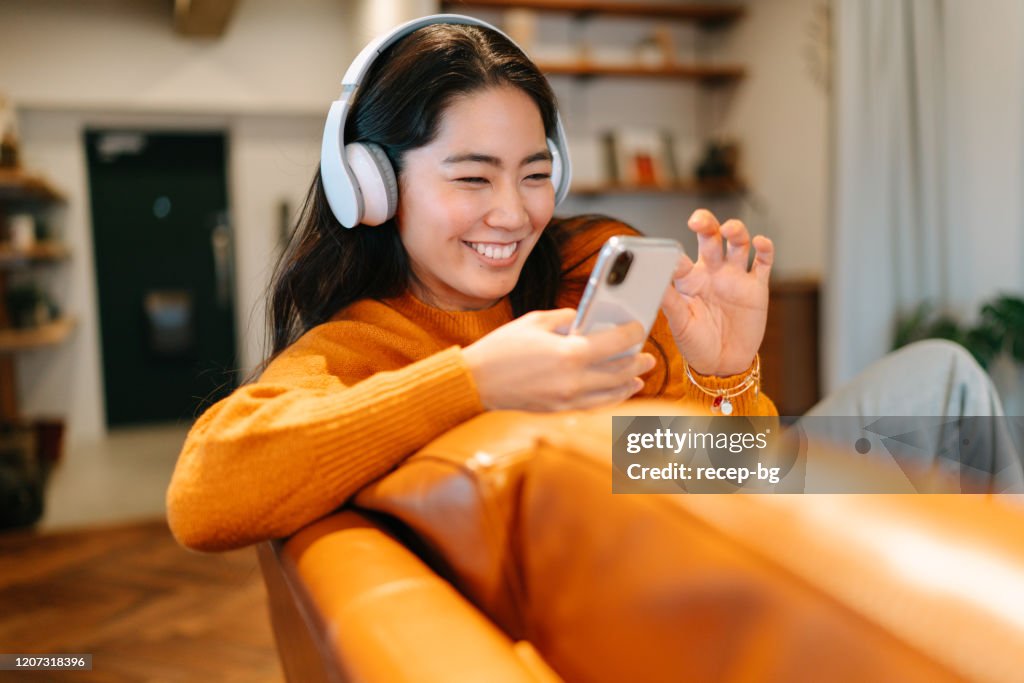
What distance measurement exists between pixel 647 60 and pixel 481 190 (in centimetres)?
414

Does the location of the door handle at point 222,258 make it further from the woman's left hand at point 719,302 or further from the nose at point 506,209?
the woman's left hand at point 719,302

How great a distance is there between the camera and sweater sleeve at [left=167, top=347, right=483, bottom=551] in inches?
31.4

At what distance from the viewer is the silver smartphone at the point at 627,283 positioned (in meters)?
0.65

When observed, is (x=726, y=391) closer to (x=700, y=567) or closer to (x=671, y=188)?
(x=700, y=567)

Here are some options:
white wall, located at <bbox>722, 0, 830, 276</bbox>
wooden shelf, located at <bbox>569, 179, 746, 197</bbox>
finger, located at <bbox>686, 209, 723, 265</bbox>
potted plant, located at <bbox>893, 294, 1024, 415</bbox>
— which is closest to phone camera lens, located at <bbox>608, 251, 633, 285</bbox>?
finger, located at <bbox>686, 209, 723, 265</bbox>

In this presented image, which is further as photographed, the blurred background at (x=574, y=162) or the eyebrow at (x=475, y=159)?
the blurred background at (x=574, y=162)

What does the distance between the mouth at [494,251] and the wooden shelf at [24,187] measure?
3.83m

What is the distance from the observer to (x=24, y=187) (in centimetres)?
454

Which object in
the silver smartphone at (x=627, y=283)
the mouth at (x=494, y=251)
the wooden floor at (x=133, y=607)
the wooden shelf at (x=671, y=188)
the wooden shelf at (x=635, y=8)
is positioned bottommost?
the wooden floor at (x=133, y=607)

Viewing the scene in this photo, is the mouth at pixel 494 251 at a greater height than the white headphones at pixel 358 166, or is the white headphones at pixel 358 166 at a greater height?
the white headphones at pixel 358 166

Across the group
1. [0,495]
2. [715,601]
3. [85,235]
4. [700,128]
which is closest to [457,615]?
[715,601]

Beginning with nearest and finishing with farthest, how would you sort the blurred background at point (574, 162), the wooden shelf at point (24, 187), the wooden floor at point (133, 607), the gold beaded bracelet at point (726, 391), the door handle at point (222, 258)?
the gold beaded bracelet at point (726, 391), the wooden floor at point (133, 607), the blurred background at point (574, 162), the wooden shelf at point (24, 187), the door handle at point (222, 258)

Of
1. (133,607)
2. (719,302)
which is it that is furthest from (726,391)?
(133,607)

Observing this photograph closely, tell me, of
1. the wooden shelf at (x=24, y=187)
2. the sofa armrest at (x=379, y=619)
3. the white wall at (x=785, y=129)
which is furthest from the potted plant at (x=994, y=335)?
the wooden shelf at (x=24, y=187)
